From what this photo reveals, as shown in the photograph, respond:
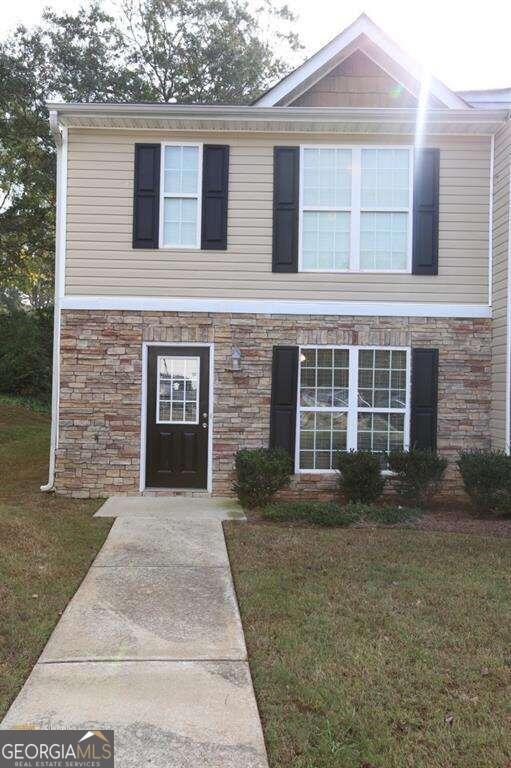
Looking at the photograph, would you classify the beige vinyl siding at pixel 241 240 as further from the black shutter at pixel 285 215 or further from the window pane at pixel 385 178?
the window pane at pixel 385 178

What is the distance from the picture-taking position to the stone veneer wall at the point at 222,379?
837 cm

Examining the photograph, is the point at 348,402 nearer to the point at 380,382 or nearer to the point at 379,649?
the point at 380,382

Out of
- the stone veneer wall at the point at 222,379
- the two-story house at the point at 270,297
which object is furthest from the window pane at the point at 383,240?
the stone veneer wall at the point at 222,379

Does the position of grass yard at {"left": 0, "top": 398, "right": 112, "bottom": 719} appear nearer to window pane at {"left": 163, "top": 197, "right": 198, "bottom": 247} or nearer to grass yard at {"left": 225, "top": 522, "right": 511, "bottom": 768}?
grass yard at {"left": 225, "top": 522, "right": 511, "bottom": 768}

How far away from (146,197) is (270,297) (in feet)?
7.12

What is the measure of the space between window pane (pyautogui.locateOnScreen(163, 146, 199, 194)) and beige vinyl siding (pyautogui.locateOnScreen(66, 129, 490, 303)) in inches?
8.6

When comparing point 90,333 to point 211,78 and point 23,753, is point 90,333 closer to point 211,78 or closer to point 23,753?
point 23,753

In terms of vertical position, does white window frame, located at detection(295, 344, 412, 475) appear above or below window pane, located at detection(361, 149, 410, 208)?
Answer: below

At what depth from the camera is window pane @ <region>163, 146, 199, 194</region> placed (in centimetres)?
843

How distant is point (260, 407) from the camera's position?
8.43m

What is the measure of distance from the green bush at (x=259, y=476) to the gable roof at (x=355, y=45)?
4905mm

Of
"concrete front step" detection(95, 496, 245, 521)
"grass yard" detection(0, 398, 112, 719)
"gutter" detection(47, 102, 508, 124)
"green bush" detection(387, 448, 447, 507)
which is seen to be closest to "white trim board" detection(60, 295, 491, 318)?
"green bush" detection(387, 448, 447, 507)

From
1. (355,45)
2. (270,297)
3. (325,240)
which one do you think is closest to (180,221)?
(270,297)

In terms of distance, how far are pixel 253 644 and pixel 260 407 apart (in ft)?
15.6
